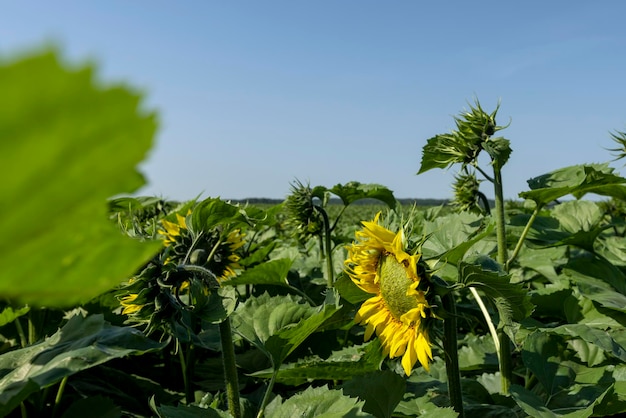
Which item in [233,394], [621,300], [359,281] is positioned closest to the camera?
[233,394]

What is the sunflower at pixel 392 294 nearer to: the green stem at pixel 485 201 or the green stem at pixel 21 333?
the green stem at pixel 485 201

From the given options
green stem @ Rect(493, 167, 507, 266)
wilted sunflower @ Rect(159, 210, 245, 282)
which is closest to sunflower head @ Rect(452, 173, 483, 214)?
green stem @ Rect(493, 167, 507, 266)

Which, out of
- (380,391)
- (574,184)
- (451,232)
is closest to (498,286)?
(380,391)

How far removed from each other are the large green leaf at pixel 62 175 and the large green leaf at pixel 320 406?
0.94 meters

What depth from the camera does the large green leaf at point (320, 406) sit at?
1.18m

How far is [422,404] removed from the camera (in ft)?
5.41

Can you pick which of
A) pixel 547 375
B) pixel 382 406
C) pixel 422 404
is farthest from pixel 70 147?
pixel 547 375

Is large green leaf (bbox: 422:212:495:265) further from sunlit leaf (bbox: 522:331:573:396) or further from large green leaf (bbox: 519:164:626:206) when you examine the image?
sunlit leaf (bbox: 522:331:573:396)

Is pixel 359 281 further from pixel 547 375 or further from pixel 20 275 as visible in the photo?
pixel 20 275

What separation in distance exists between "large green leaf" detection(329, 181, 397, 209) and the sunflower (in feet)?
3.92

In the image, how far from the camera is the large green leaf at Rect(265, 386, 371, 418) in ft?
3.89

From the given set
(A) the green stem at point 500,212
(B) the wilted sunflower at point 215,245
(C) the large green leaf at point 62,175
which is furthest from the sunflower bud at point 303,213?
(C) the large green leaf at point 62,175

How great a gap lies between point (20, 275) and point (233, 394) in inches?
49.9

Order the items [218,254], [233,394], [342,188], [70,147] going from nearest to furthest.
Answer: [70,147] → [233,394] → [218,254] → [342,188]
